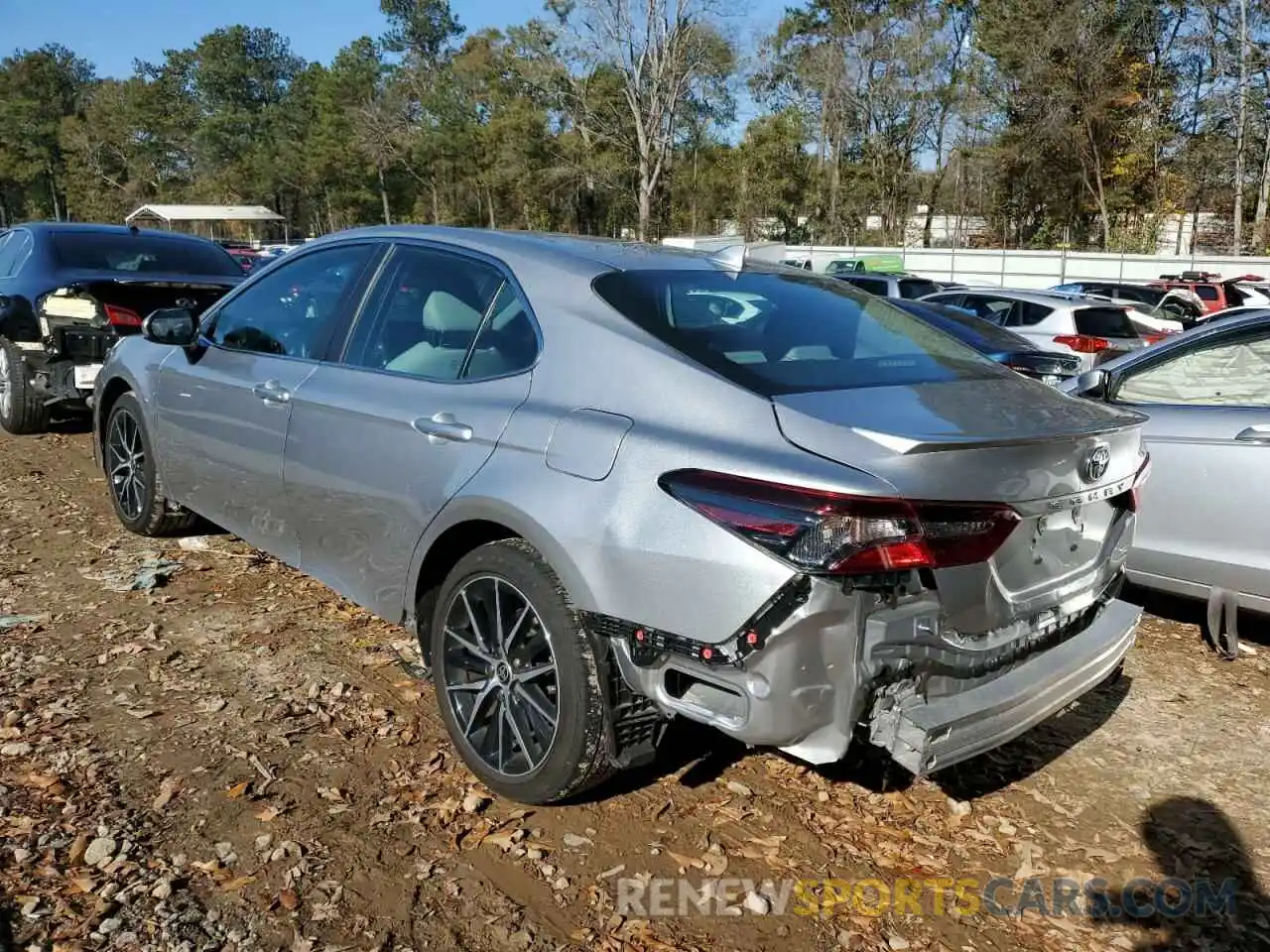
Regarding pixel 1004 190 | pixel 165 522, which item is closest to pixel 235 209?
pixel 1004 190

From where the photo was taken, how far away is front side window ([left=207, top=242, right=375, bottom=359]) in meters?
3.82

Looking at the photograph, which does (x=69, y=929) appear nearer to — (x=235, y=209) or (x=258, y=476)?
(x=258, y=476)

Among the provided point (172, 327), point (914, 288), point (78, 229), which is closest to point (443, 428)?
point (172, 327)

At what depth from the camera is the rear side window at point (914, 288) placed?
1674cm

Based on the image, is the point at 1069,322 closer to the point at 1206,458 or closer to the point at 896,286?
the point at 896,286

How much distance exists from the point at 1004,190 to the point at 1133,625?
4878 centimetres

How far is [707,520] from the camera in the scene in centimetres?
235

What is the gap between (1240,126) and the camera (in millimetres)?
38844

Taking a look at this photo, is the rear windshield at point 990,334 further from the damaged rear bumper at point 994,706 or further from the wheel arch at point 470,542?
the wheel arch at point 470,542

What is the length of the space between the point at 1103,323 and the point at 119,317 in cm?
1043

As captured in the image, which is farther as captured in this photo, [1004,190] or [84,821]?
[1004,190]

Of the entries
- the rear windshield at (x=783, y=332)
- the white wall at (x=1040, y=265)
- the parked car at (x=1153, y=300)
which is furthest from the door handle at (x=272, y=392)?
the white wall at (x=1040, y=265)

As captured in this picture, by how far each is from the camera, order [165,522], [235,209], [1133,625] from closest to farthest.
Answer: [1133,625]
[165,522]
[235,209]

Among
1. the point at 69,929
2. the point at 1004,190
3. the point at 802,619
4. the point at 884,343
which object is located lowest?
the point at 69,929
